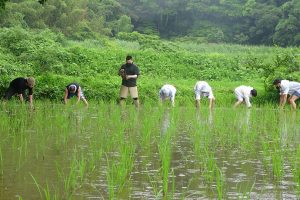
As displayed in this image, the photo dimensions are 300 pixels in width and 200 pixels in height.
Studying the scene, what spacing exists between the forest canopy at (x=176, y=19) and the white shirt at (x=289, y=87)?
28897mm

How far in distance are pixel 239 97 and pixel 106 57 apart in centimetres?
1017

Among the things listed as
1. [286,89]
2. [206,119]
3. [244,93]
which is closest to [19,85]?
[206,119]

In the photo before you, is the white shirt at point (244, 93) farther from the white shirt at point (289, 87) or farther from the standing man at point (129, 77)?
the standing man at point (129, 77)

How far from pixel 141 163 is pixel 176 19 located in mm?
54683

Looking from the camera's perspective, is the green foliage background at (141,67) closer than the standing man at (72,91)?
No

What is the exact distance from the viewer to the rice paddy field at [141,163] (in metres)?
3.23

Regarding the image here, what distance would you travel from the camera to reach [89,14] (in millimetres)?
48938

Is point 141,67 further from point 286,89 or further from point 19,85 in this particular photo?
point 19,85

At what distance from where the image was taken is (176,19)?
190 feet

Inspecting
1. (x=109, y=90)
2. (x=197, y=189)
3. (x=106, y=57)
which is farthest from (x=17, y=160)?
(x=106, y=57)

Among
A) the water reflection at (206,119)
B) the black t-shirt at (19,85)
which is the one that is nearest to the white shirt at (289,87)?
the water reflection at (206,119)

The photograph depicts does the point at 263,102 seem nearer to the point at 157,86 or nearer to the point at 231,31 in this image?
the point at 157,86

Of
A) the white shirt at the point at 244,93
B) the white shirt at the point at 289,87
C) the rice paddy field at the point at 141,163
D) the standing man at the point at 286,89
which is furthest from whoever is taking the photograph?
the white shirt at the point at 244,93

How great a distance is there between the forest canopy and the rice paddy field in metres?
33.8
